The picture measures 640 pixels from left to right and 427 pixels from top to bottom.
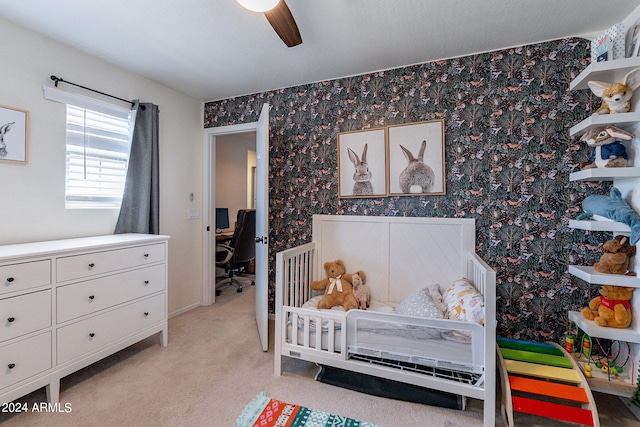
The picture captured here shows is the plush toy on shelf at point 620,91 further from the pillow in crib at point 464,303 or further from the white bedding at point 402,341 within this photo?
the white bedding at point 402,341

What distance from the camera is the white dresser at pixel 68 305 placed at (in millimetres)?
1499

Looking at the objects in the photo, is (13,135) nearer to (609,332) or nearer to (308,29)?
(308,29)

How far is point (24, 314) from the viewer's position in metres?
1.54

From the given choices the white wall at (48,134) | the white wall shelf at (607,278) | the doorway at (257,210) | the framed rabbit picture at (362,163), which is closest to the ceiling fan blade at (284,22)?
the doorway at (257,210)

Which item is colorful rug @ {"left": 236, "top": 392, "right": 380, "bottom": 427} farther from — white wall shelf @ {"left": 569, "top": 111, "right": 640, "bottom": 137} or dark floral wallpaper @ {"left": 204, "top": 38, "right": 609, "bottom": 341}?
white wall shelf @ {"left": 569, "top": 111, "right": 640, "bottom": 137}

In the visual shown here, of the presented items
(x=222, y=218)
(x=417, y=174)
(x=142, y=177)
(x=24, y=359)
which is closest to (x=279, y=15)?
(x=417, y=174)

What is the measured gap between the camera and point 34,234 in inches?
77.4

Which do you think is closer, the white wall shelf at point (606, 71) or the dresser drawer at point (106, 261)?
the white wall shelf at point (606, 71)

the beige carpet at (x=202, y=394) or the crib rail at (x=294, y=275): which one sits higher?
the crib rail at (x=294, y=275)

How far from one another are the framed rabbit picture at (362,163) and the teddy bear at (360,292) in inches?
30.1

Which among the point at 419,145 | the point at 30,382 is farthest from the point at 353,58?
the point at 30,382

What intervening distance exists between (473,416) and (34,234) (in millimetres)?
3112

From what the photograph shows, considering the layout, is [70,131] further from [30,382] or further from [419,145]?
[419,145]

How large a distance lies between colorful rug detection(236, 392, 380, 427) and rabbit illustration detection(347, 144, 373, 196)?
1.70m
